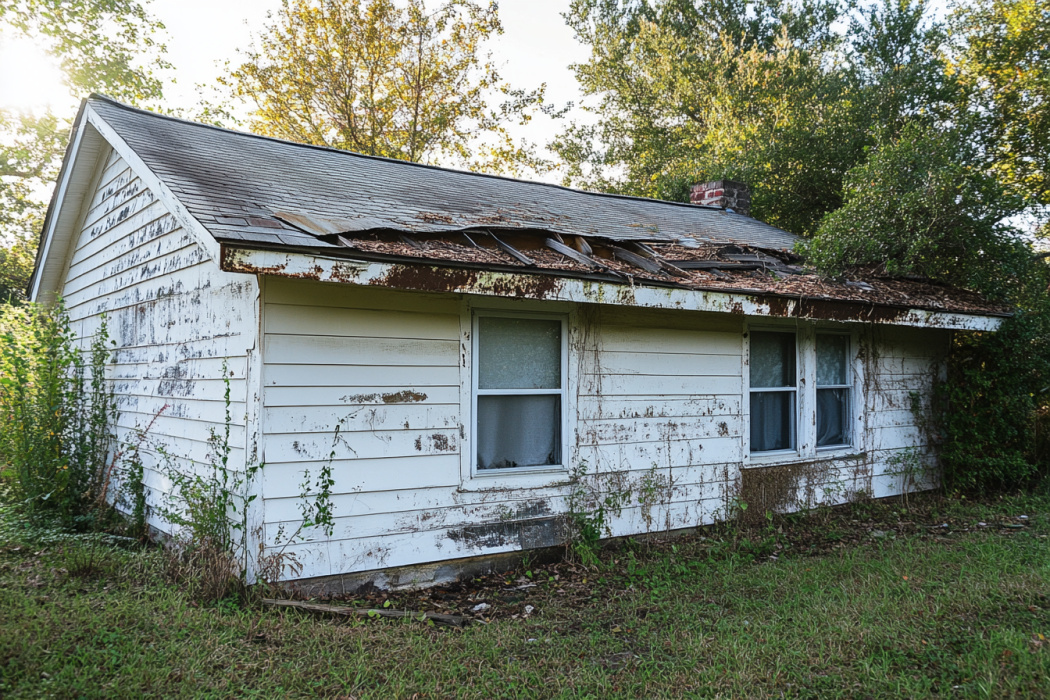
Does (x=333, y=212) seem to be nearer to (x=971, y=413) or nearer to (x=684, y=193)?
(x=971, y=413)

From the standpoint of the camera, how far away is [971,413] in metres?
9.16

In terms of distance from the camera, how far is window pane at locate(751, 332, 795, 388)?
7.77m

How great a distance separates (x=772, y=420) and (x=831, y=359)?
1.30 metres

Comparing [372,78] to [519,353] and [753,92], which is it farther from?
[519,353]

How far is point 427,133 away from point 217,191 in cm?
2140

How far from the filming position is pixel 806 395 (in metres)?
8.03

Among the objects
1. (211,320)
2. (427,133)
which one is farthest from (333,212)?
(427,133)

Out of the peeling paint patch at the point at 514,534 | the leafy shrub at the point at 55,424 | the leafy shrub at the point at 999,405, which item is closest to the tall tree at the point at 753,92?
the leafy shrub at the point at 999,405

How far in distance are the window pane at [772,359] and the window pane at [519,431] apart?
8.76ft

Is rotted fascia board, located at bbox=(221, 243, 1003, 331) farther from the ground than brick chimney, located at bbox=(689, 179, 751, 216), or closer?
closer

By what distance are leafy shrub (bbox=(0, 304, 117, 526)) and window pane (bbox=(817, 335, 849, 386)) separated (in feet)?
25.7

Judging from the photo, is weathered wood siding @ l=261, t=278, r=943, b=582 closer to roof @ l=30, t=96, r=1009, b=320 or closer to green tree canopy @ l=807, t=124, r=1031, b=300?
roof @ l=30, t=96, r=1009, b=320

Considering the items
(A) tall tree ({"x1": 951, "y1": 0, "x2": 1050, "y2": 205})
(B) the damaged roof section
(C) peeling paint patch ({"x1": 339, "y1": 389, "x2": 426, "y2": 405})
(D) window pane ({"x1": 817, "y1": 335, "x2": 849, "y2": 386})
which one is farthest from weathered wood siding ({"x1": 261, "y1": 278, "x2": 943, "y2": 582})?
(A) tall tree ({"x1": 951, "y1": 0, "x2": 1050, "y2": 205})

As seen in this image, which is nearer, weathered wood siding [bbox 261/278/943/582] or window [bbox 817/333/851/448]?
weathered wood siding [bbox 261/278/943/582]
